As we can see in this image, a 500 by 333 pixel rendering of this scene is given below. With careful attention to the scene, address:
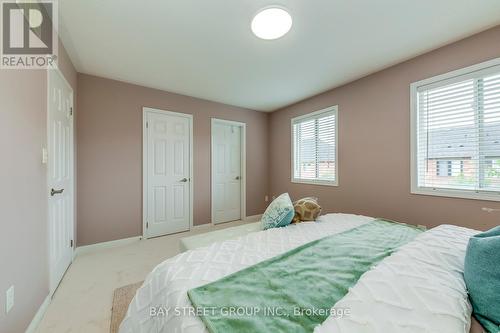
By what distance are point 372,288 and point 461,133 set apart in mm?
2309

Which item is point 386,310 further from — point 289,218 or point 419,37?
point 419,37

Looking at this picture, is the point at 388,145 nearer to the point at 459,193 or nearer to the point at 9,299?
the point at 459,193

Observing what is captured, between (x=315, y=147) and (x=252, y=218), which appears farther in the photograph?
(x=252, y=218)

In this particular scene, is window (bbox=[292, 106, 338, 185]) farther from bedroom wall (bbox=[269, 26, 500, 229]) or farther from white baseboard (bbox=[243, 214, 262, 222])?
white baseboard (bbox=[243, 214, 262, 222])

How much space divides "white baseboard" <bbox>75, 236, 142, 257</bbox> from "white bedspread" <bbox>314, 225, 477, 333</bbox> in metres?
3.32

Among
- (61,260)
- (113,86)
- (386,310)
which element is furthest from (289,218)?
(113,86)

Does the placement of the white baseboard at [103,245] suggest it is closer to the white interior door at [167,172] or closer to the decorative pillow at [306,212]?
the white interior door at [167,172]

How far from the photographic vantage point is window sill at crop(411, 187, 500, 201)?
194cm

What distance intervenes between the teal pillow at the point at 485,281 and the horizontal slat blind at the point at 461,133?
1.73 m

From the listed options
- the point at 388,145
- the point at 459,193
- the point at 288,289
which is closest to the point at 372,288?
the point at 288,289

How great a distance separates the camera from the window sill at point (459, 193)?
194cm

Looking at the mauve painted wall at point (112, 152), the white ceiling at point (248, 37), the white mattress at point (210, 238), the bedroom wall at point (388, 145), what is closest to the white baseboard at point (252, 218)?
the mauve painted wall at point (112, 152)

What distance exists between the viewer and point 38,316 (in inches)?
61.6

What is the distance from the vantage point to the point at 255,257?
49.3 inches
